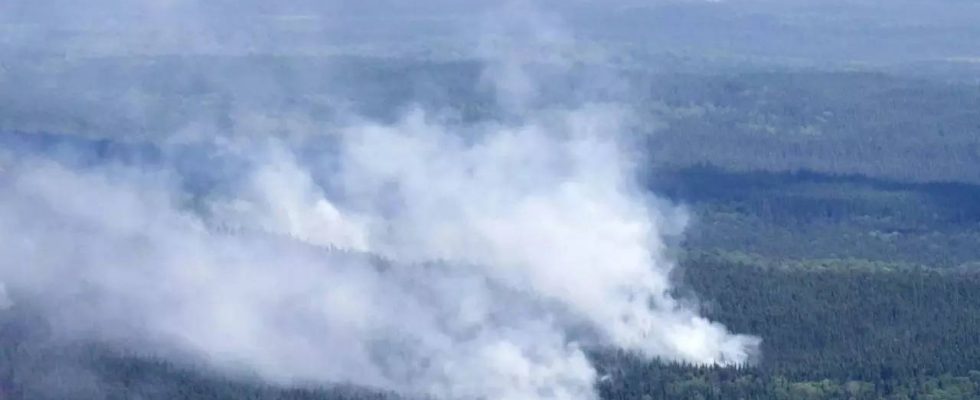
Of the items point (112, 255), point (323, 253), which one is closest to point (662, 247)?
point (323, 253)

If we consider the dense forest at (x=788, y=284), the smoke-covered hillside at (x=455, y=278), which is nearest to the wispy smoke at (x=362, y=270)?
the smoke-covered hillside at (x=455, y=278)

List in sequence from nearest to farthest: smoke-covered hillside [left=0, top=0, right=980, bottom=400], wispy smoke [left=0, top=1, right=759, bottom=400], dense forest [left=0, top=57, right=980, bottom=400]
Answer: dense forest [left=0, top=57, right=980, bottom=400]
smoke-covered hillside [left=0, top=0, right=980, bottom=400]
wispy smoke [left=0, top=1, right=759, bottom=400]

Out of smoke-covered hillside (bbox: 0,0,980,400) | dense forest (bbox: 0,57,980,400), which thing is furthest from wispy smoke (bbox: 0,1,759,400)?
dense forest (bbox: 0,57,980,400)

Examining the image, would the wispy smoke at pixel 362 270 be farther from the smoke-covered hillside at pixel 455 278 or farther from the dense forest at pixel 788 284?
the dense forest at pixel 788 284

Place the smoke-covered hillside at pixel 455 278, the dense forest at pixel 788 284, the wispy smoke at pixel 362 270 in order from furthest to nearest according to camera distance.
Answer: the wispy smoke at pixel 362 270 < the smoke-covered hillside at pixel 455 278 < the dense forest at pixel 788 284

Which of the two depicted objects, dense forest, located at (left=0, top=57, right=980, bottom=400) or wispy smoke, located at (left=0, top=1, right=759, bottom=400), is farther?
wispy smoke, located at (left=0, top=1, right=759, bottom=400)

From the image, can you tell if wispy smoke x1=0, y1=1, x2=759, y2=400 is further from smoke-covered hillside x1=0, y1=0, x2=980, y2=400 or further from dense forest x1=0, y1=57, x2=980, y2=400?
dense forest x1=0, y1=57, x2=980, y2=400

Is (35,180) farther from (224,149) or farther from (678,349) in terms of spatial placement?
(678,349)

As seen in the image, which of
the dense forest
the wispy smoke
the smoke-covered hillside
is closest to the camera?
the dense forest

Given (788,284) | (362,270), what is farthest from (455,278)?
(788,284)
